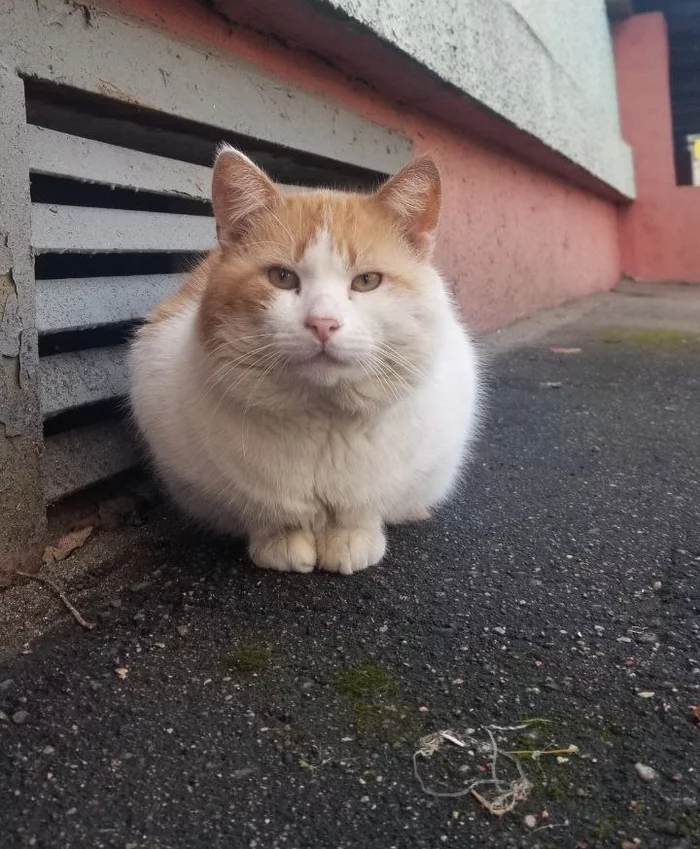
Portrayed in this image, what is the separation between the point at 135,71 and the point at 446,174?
2.28 metres

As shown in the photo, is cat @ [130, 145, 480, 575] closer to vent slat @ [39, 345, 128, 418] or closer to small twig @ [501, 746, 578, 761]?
vent slat @ [39, 345, 128, 418]

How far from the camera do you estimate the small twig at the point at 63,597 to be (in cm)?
154

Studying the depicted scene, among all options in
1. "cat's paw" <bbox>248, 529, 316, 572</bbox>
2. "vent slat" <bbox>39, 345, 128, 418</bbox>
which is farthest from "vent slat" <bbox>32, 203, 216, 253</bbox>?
"cat's paw" <bbox>248, 529, 316, 572</bbox>

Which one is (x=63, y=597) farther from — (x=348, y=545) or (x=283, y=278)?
(x=283, y=278)

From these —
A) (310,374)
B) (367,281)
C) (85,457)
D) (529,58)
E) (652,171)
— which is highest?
(529,58)

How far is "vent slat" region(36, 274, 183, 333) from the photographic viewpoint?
5.95 feet

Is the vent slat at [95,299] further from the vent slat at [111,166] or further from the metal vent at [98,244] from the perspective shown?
the vent slat at [111,166]

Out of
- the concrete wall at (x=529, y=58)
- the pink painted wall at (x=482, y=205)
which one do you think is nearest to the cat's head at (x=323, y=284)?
the pink painted wall at (x=482, y=205)

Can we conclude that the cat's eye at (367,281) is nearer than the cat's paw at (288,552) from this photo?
Yes

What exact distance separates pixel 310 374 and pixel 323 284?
175 millimetres

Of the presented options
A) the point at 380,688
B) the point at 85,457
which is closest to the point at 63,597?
the point at 85,457

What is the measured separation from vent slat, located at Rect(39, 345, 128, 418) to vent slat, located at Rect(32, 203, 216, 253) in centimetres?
26

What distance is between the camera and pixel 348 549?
1728 mm

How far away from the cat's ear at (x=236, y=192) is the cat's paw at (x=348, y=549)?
677mm
